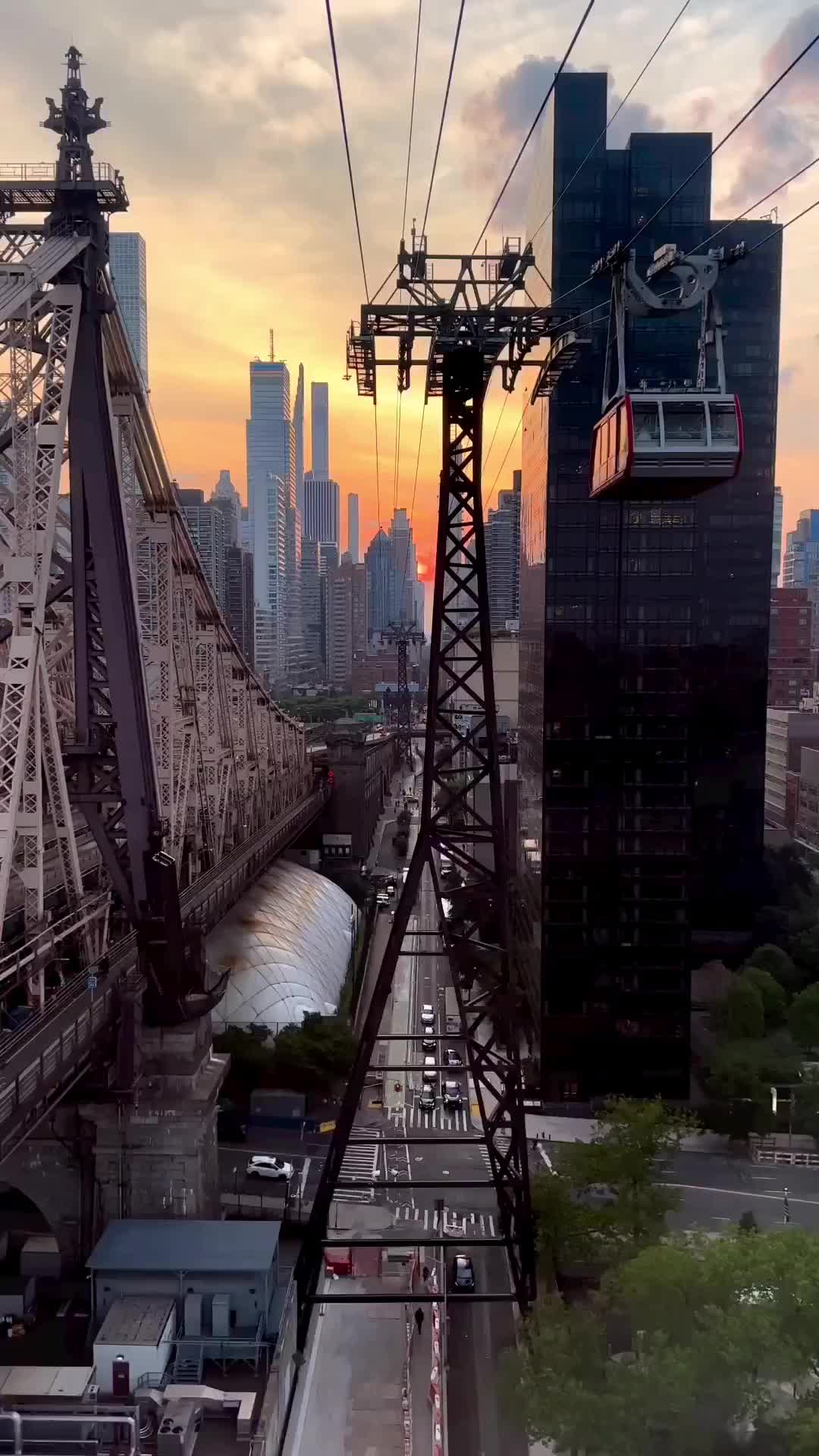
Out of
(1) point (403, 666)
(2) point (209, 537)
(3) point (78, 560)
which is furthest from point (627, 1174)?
(2) point (209, 537)

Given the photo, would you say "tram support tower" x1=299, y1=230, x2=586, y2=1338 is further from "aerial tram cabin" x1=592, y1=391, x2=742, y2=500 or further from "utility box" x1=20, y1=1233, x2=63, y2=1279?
"utility box" x1=20, y1=1233, x2=63, y2=1279

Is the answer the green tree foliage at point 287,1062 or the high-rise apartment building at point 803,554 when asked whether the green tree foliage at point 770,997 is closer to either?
the green tree foliage at point 287,1062

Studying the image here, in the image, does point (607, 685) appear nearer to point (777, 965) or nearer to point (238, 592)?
point (777, 965)

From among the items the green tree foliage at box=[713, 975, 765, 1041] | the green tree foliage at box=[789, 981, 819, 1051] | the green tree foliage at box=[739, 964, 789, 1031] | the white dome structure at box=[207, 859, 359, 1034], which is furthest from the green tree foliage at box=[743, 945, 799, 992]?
the white dome structure at box=[207, 859, 359, 1034]

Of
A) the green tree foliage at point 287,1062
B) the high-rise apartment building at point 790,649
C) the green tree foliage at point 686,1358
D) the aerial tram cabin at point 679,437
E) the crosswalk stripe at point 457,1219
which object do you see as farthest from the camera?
the high-rise apartment building at point 790,649

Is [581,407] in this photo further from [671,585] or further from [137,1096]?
[137,1096]

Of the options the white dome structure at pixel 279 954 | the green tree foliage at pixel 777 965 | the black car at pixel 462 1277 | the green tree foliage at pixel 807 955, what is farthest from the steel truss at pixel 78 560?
the green tree foliage at pixel 807 955
